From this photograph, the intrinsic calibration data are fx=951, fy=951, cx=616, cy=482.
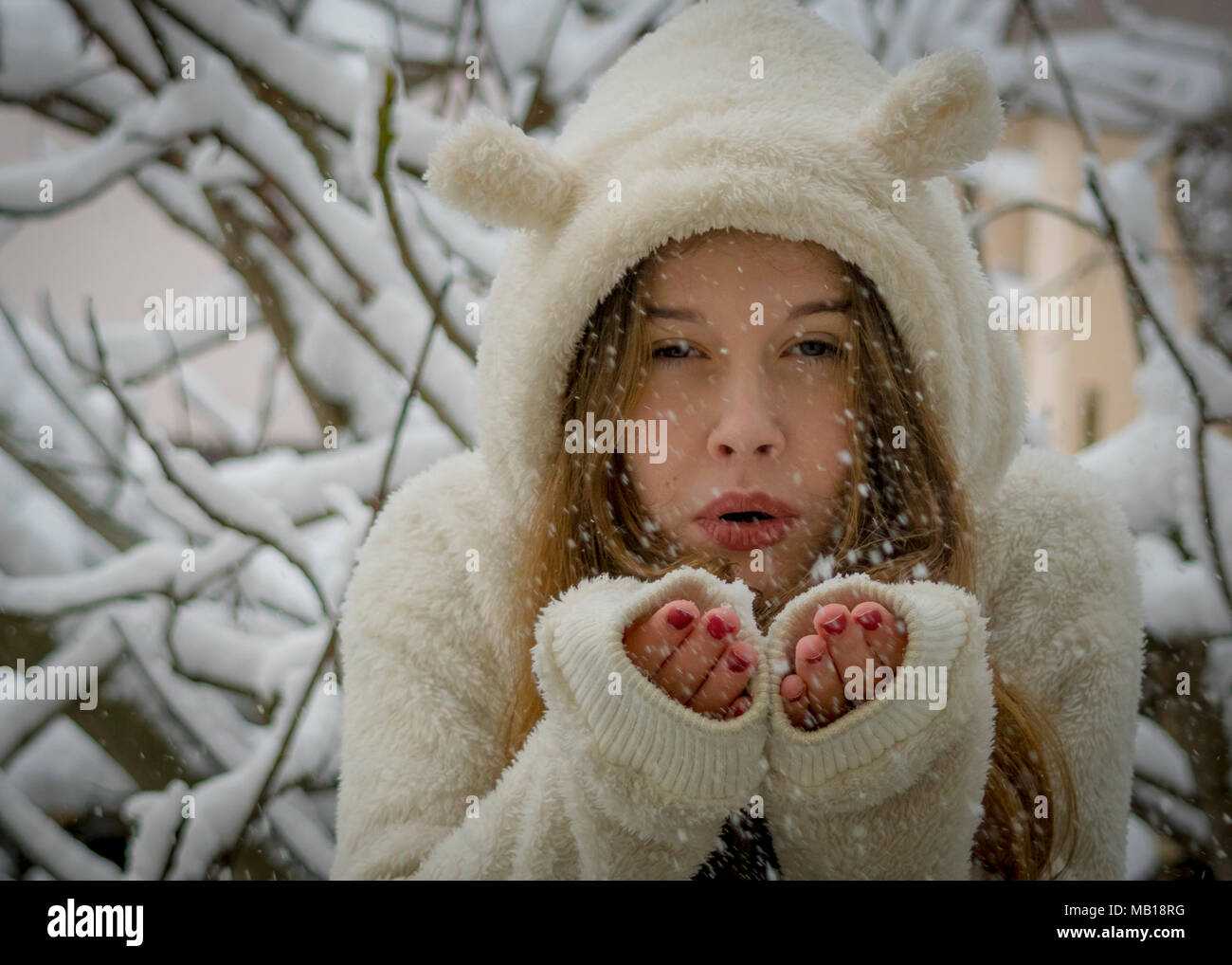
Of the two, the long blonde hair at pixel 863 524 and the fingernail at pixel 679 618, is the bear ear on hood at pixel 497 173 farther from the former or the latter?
the fingernail at pixel 679 618

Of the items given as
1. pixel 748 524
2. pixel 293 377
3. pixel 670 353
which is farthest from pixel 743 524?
pixel 293 377

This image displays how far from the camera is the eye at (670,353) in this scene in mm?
667

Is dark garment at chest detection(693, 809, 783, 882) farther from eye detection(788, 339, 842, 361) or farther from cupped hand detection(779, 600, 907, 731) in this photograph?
eye detection(788, 339, 842, 361)

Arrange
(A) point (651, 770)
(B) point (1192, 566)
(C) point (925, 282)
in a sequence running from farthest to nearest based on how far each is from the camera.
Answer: (B) point (1192, 566) < (C) point (925, 282) < (A) point (651, 770)

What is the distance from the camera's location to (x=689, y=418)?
662mm

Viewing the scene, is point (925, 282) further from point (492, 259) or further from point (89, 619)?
point (89, 619)

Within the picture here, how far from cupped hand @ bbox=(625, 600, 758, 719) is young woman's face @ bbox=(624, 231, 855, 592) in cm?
14

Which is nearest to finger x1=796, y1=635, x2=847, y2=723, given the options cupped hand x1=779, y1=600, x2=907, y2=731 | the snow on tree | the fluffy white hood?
cupped hand x1=779, y1=600, x2=907, y2=731

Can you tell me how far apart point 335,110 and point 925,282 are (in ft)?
1.92

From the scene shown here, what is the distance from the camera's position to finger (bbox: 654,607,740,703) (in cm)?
53

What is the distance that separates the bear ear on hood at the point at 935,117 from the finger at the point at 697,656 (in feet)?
1.07

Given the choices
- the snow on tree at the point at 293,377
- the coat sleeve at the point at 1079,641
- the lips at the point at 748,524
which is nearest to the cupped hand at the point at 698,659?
the lips at the point at 748,524

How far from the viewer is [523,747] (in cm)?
66
